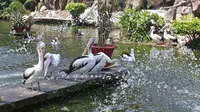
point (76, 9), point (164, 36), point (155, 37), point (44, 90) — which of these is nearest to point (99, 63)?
point (44, 90)

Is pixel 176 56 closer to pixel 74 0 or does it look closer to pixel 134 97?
pixel 134 97

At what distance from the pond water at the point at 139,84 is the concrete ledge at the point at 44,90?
0.17 meters

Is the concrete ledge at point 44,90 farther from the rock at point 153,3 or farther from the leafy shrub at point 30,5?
the leafy shrub at point 30,5

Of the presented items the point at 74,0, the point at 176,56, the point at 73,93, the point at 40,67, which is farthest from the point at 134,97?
the point at 74,0

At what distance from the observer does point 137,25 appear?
1880cm

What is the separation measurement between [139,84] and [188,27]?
337 inches

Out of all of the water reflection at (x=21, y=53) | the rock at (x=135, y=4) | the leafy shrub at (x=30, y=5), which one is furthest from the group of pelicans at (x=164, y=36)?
the leafy shrub at (x=30, y=5)

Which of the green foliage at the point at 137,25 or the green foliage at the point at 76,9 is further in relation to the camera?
the green foliage at the point at 76,9

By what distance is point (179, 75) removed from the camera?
1059cm

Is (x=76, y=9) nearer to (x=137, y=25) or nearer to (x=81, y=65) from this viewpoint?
(x=137, y=25)

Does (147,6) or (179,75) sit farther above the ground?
(147,6)

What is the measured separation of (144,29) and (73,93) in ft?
37.6

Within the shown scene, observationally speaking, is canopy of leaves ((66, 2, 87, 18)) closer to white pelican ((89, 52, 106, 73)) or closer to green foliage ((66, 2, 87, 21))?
green foliage ((66, 2, 87, 21))

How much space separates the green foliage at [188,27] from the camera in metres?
16.9
